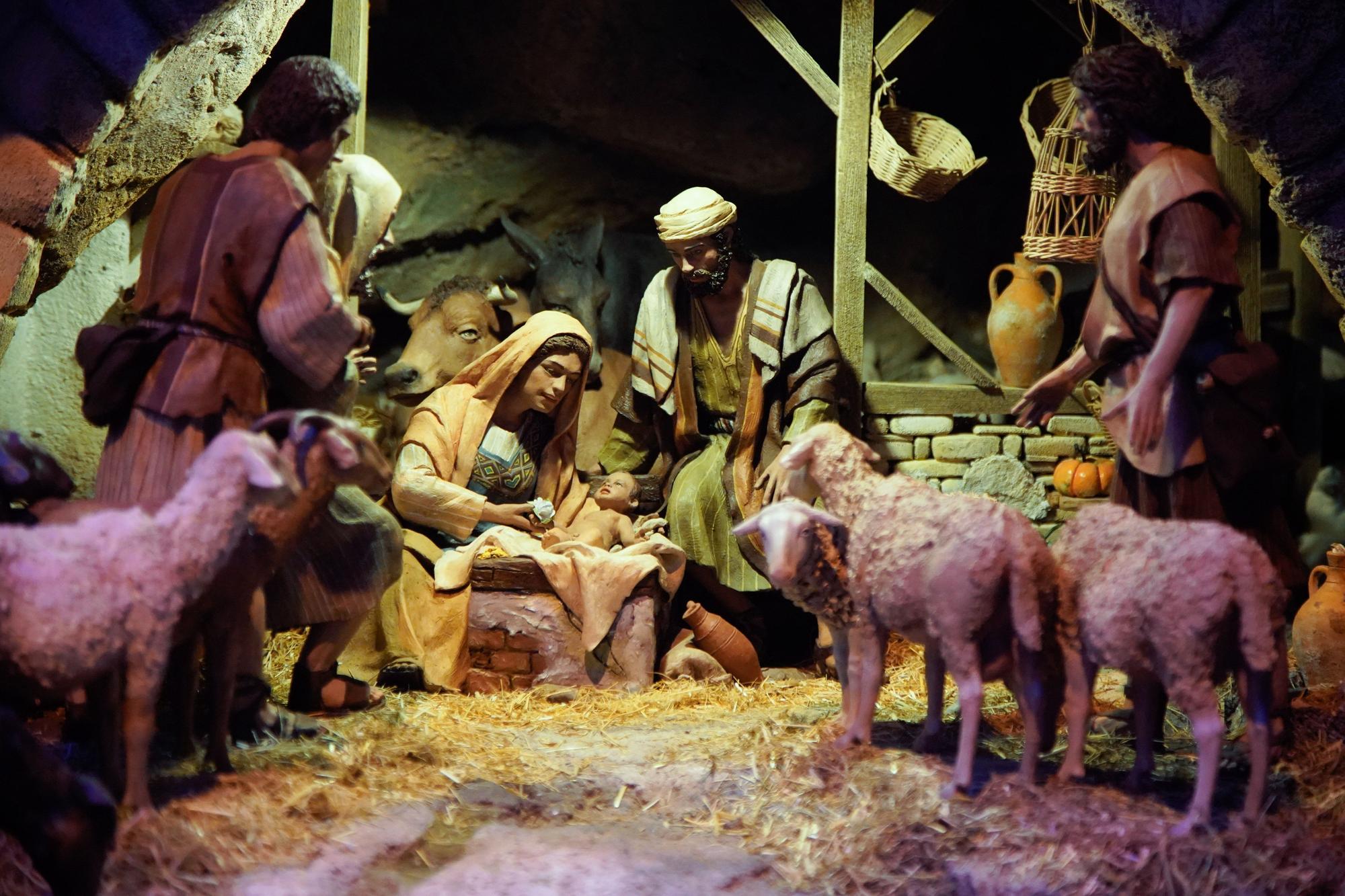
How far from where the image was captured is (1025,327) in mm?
7281

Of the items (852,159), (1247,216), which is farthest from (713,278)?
(1247,216)

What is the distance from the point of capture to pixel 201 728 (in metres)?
4.59

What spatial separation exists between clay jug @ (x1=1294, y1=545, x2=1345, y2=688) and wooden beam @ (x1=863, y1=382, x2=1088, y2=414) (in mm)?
2027

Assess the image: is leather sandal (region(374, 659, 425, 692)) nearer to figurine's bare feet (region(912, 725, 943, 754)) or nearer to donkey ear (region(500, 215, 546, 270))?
figurine's bare feet (region(912, 725, 943, 754))

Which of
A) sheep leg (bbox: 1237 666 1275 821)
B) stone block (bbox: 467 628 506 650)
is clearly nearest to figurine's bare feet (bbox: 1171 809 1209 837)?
sheep leg (bbox: 1237 666 1275 821)

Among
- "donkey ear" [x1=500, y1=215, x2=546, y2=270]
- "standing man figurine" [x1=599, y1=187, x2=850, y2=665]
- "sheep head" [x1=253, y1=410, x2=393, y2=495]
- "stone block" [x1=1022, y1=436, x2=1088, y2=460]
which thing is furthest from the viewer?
"donkey ear" [x1=500, y1=215, x2=546, y2=270]

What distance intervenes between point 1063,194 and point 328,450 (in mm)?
4381

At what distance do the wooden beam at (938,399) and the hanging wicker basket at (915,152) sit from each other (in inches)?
41.4

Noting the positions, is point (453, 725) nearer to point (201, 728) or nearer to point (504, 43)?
point (201, 728)

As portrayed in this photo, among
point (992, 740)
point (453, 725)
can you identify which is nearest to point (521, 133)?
point (453, 725)

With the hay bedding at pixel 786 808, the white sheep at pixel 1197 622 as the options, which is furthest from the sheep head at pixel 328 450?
the white sheep at pixel 1197 622

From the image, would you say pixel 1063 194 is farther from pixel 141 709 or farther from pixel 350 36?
pixel 141 709

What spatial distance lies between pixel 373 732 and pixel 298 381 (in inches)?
53.3

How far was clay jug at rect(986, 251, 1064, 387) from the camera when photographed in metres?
7.28
